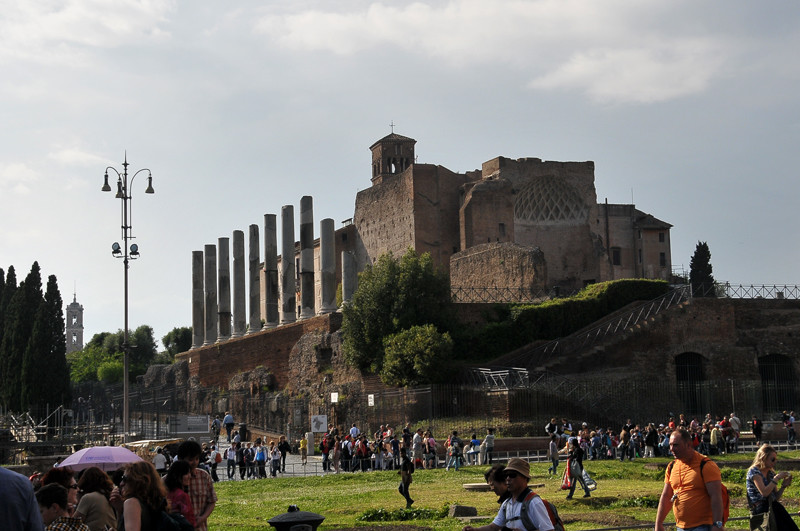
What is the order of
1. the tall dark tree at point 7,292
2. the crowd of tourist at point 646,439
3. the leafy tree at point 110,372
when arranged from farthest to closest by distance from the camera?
the leafy tree at point 110,372, the tall dark tree at point 7,292, the crowd of tourist at point 646,439

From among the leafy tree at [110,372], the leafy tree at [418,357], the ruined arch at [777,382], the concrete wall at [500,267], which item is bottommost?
the ruined arch at [777,382]

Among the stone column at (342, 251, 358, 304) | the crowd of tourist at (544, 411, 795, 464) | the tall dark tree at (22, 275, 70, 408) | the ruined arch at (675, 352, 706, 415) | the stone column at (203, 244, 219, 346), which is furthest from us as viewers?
the stone column at (203, 244, 219, 346)

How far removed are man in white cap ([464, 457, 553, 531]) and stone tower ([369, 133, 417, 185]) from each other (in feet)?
229

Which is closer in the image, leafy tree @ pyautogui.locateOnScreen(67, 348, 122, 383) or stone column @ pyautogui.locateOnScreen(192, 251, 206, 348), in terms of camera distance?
stone column @ pyautogui.locateOnScreen(192, 251, 206, 348)

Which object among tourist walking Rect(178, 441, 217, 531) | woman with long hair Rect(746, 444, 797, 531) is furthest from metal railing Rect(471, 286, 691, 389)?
tourist walking Rect(178, 441, 217, 531)

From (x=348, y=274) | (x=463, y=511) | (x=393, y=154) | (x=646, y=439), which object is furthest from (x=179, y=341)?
(x=463, y=511)

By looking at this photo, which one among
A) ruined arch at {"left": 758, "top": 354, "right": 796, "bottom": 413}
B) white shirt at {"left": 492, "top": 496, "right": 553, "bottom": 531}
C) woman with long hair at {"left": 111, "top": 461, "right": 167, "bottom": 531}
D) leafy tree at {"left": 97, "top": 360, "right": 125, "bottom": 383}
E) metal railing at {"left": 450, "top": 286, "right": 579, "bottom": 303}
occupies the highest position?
metal railing at {"left": 450, "top": 286, "right": 579, "bottom": 303}

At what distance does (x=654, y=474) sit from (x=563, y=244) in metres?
35.0

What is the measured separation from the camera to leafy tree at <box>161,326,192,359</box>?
301ft

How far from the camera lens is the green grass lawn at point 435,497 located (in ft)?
52.9

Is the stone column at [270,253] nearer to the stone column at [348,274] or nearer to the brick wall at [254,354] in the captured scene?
the brick wall at [254,354]

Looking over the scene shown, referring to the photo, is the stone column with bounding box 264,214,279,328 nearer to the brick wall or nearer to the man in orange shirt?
the brick wall

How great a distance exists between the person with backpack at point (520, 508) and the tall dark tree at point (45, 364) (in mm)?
40158

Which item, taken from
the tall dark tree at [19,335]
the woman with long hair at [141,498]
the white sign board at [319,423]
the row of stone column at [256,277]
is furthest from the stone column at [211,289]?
the woman with long hair at [141,498]
